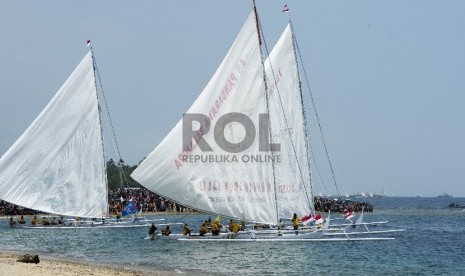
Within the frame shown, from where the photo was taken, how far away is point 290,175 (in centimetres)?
4659

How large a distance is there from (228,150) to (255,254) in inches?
236

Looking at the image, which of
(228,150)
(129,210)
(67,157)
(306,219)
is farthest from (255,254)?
(67,157)

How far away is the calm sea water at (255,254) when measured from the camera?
37.7 metres

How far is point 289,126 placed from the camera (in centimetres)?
4828

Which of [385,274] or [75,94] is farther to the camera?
[75,94]

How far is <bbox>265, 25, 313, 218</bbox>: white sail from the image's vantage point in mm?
46531

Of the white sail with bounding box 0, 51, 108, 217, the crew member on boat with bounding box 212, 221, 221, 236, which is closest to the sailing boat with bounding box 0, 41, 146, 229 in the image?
the white sail with bounding box 0, 51, 108, 217

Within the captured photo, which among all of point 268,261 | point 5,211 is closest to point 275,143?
point 268,261

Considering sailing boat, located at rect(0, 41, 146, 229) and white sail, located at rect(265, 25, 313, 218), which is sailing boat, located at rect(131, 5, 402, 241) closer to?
white sail, located at rect(265, 25, 313, 218)

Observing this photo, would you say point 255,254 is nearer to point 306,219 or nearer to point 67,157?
point 306,219

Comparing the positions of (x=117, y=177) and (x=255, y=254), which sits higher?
(x=117, y=177)

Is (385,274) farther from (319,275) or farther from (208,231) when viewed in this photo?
(208,231)

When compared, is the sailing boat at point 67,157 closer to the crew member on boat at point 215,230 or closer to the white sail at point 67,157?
the white sail at point 67,157

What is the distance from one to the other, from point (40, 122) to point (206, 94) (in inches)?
882
